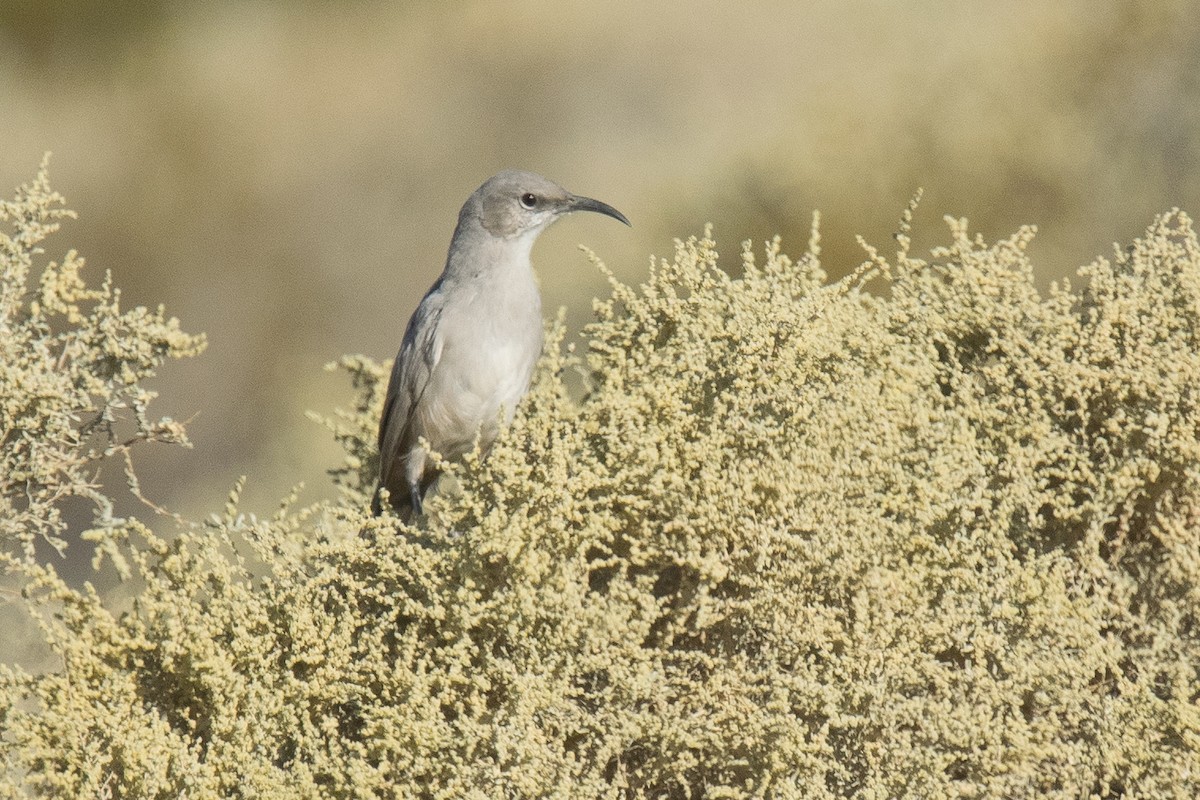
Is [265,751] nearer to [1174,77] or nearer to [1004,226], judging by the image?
[1004,226]

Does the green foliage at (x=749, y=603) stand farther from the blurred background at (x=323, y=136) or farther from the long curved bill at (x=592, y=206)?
the blurred background at (x=323, y=136)

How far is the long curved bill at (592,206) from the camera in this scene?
4348mm

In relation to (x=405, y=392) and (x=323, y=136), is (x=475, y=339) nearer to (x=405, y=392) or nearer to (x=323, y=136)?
(x=405, y=392)

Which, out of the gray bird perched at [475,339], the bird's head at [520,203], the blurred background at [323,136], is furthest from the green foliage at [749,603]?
the blurred background at [323,136]

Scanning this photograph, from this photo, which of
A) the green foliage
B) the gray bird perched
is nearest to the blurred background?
the gray bird perched

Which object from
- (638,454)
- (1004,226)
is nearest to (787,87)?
(1004,226)

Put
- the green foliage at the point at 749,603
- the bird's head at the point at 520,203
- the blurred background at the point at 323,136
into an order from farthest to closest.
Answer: the blurred background at the point at 323,136, the bird's head at the point at 520,203, the green foliage at the point at 749,603

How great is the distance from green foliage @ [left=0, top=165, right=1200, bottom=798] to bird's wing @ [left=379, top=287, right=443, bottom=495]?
1110 mm

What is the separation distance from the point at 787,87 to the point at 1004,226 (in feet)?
7.54

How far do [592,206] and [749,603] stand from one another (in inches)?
83.1

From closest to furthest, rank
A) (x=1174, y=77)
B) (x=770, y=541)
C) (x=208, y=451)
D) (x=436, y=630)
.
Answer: (x=770, y=541)
(x=436, y=630)
(x=1174, y=77)
(x=208, y=451)

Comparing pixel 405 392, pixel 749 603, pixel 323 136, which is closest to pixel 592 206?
pixel 405 392

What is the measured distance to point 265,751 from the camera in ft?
8.90

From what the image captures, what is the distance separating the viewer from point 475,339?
442 cm
